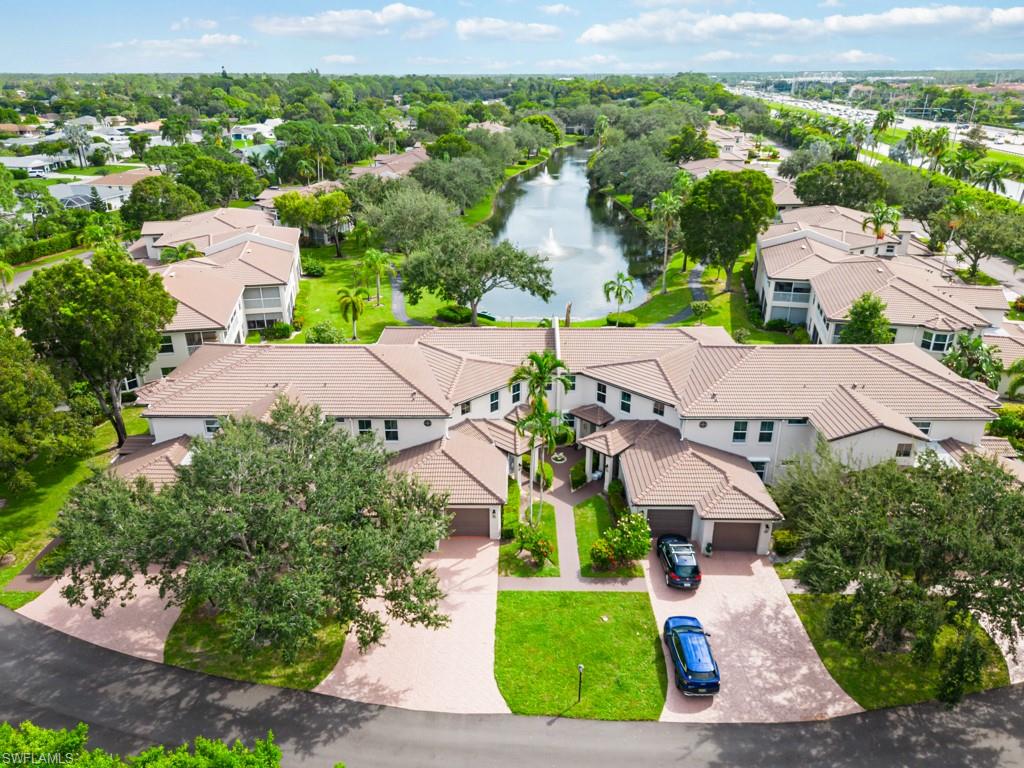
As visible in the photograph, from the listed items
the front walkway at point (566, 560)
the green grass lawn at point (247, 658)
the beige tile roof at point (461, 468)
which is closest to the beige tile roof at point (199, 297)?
the beige tile roof at point (461, 468)

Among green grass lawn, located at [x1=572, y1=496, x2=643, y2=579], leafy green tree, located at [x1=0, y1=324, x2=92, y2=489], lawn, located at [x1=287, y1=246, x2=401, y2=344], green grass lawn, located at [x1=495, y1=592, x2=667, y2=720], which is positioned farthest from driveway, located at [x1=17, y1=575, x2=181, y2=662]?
lawn, located at [x1=287, y1=246, x2=401, y2=344]

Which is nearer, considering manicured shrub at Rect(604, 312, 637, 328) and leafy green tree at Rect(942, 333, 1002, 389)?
leafy green tree at Rect(942, 333, 1002, 389)

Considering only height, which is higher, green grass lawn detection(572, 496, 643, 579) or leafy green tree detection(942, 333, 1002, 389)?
leafy green tree detection(942, 333, 1002, 389)

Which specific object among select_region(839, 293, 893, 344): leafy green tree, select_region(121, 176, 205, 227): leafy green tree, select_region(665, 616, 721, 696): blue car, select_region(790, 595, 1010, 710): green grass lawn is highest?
select_region(121, 176, 205, 227): leafy green tree

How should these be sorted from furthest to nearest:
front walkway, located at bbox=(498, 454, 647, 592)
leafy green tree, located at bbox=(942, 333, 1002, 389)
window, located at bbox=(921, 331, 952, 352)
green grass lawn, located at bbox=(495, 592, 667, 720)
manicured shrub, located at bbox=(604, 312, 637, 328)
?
manicured shrub, located at bbox=(604, 312, 637, 328) < window, located at bbox=(921, 331, 952, 352) < leafy green tree, located at bbox=(942, 333, 1002, 389) < front walkway, located at bbox=(498, 454, 647, 592) < green grass lawn, located at bbox=(495, 592, 667, 720)

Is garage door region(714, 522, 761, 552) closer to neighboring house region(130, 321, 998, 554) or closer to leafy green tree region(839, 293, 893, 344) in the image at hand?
neighboring house region(130, 321, 998, 554)

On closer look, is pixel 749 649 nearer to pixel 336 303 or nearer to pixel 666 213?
pixel 336 303

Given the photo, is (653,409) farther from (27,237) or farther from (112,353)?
(27,237)

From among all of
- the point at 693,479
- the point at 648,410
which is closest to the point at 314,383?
the point at 648,410
